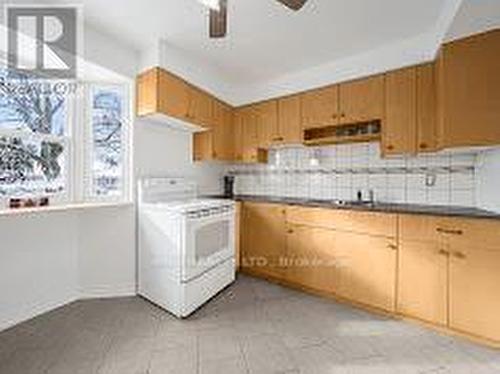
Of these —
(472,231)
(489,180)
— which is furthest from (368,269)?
(489,180)

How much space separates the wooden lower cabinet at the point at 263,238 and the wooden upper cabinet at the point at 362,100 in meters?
1.19

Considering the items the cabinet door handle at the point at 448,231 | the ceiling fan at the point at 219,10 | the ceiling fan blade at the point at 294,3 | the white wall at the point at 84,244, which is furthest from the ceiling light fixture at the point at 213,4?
the cabinet door handle at the point at 448,231

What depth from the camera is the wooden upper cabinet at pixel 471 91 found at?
2.26m

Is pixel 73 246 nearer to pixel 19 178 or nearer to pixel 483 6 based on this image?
pixel 19 178

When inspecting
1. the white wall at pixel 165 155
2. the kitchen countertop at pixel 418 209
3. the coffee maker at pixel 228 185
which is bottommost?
the kitchen countertop at pixel 418 209

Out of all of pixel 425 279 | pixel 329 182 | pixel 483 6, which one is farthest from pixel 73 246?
pixel 483 6

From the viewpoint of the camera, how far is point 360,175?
347 centimetres

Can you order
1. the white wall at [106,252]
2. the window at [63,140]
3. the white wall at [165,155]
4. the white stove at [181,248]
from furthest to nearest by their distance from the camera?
the white wall at [165,155] < the white wall at [106,252] < the white stove at [181,248] < the window at [63,140]

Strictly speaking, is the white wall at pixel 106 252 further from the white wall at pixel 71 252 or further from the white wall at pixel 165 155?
the white wall at pixel 165 155

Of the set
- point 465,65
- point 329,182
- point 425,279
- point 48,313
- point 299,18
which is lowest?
point 48,313

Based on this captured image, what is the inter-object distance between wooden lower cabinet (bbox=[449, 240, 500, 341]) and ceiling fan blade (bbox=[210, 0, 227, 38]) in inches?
86.0

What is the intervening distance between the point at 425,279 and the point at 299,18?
2283 mm

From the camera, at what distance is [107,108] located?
325 cm

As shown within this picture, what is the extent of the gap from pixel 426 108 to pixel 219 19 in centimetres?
193
